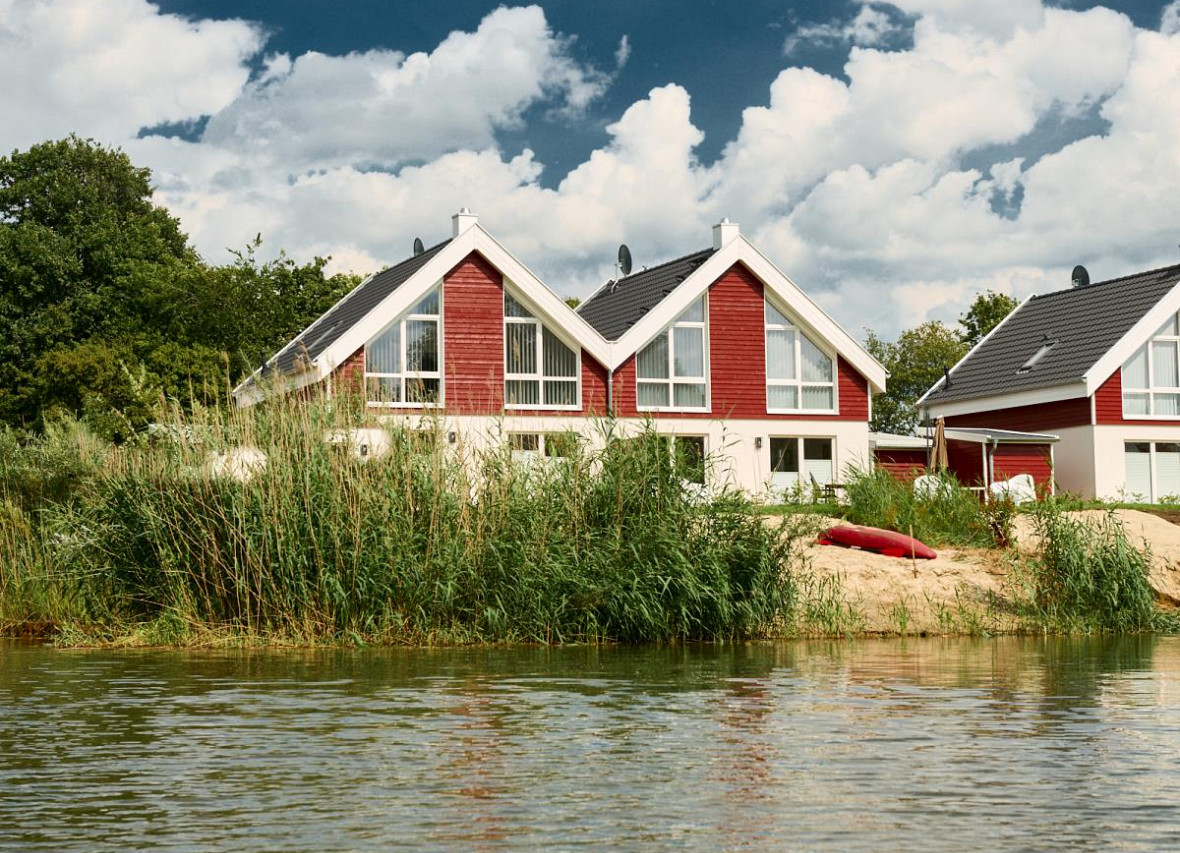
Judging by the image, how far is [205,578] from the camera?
17094 millimetres

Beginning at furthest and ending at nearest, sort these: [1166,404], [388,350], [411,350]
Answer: [1166,404] < [411,350] < [388,350]

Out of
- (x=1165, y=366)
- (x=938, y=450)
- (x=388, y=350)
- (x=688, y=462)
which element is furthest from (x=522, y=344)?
(x=688, y=462)

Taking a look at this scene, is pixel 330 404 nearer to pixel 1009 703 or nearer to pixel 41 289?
pixel 1009 703

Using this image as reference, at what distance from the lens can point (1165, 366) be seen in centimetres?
4006

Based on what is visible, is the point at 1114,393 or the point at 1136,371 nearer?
the point at 1114,393

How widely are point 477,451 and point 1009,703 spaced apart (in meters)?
7.95

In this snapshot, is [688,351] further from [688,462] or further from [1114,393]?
[688,462]

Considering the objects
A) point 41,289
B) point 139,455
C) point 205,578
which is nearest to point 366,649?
point 205,578

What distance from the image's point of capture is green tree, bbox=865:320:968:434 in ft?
201

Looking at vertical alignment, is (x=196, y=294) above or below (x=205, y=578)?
above

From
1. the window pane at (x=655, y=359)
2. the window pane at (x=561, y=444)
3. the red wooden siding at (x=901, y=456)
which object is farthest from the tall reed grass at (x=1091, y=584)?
the red wooden siding at (x=901, y=456)

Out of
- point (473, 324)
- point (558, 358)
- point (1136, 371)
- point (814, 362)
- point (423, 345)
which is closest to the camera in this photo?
point (423, 345)

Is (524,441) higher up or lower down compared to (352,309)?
lower down

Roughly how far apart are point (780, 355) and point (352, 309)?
10.5 m
